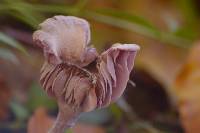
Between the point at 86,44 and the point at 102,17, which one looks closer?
the point at 86,44

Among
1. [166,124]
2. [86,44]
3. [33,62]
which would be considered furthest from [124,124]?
[86,44]

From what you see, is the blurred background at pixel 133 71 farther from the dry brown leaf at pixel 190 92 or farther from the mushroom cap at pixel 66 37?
the mushroom cap at pixel 66 37

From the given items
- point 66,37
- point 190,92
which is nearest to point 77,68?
point 66,37

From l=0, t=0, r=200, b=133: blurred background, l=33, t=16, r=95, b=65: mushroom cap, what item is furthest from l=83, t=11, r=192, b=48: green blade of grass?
l=33, t=16, r=95, b=65: mushroom cap

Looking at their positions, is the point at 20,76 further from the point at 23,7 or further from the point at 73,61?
the point at 73,61

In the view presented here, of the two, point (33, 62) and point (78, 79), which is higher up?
point (78, 79)

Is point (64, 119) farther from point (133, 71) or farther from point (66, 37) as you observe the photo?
point (133, 71)
